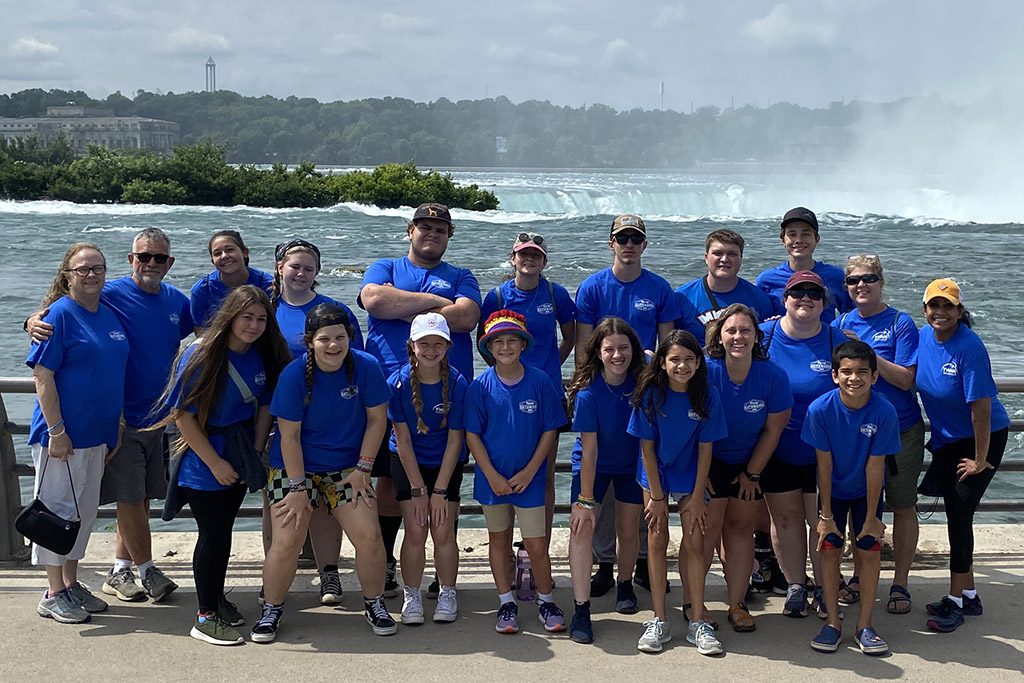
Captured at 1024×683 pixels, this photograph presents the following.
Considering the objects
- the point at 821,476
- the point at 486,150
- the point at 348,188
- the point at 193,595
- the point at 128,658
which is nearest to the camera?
the point at 128,658

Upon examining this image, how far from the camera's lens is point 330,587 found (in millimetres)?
5098

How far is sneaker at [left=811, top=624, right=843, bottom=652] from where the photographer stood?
450 centimetres

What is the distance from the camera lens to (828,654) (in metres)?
4.49

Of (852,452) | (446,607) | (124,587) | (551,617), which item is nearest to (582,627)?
(551,617)

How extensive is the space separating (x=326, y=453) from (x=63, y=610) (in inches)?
58.4

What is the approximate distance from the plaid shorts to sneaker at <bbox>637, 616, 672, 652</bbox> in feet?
5.02

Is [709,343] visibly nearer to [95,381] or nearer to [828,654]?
[828,654]

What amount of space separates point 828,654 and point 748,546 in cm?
63

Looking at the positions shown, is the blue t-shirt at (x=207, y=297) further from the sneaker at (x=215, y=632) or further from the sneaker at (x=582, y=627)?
the sneaker at (x=582, y=627)

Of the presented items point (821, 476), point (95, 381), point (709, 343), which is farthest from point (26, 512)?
point (821, 476)

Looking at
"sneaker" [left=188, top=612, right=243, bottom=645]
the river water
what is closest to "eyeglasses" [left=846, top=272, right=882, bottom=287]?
"sneaker" [left=188, top=612, right=243, bottom=645]

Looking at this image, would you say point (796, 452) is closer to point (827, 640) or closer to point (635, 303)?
point (827, 640)

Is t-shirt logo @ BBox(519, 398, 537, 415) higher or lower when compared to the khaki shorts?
higher

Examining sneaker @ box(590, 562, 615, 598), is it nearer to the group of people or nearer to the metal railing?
the group of people
